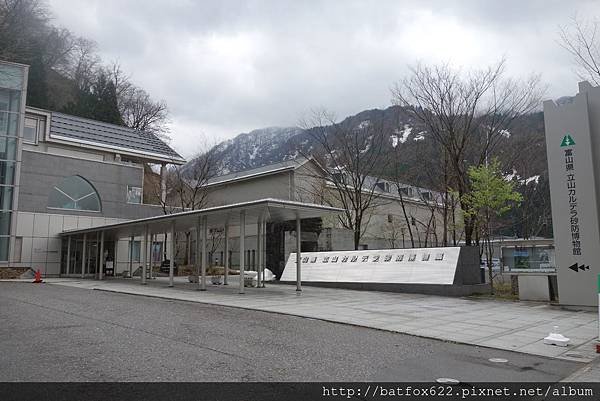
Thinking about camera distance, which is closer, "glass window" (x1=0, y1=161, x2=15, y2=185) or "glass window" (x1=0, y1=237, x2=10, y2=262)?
"glass window" (x1=0, y1=237, x2=10, y2=262)

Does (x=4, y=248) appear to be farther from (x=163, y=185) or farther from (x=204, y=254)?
(x=204, y=254)

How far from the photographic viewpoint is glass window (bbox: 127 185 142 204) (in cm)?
3144

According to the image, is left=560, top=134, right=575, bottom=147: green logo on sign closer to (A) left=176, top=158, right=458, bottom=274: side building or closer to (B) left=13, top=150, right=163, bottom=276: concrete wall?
(A) left=176, top=158, right=458, bottom=274: side building

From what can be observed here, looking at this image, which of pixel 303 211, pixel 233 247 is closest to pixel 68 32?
pixel 233 247

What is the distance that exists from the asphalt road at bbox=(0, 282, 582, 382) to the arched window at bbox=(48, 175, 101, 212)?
2100cm

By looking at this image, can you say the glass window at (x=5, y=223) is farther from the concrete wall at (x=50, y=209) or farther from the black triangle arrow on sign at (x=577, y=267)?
the black triangle arrow on sign at (x=577, y=267)

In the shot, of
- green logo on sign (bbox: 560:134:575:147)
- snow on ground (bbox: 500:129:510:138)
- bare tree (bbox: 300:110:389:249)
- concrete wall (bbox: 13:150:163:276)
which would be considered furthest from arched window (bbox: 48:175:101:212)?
green logo on sign (bbox: 560:134:575:147)

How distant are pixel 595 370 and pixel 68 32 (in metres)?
52.6

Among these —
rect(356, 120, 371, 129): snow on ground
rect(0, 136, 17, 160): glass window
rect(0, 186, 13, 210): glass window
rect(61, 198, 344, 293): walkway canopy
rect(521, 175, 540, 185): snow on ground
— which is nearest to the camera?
rect(61, 198, 344, 293): walkway canopy

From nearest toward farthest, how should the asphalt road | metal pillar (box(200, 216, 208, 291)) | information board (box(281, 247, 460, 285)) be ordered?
1. the asphalt road
2. information board (box(281, 247, 460, 285))
3. metal pillar (box(200, 216, 208, 291))

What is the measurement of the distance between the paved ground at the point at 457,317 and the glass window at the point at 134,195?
18197 millimetres

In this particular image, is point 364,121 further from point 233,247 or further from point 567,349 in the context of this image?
point 567,349

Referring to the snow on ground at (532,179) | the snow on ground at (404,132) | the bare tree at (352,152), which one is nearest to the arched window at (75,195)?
the bare tree at (352,152)

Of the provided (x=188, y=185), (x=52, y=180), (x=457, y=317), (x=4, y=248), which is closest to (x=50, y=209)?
(x=52, y=180)
